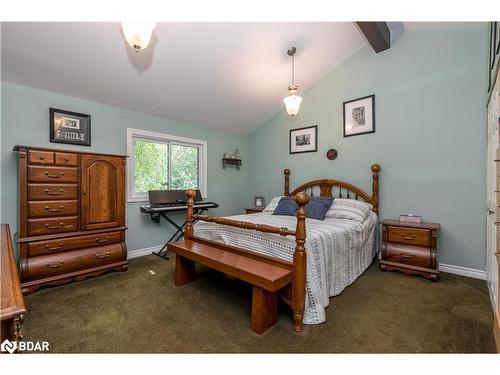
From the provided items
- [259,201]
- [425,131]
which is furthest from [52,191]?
[425,131]

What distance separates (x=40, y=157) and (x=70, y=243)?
91cm

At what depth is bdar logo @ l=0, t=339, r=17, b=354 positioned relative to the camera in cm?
73

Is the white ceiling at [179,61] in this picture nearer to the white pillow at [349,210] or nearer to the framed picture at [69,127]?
the framed picture at [69,127]

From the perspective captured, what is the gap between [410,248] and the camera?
104 inches

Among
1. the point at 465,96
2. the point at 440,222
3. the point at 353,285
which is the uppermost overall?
the point at 465,96

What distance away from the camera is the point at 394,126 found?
10.1 ft

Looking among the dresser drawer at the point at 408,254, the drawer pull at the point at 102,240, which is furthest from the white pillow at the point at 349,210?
the drawer pull at the point at 102,240

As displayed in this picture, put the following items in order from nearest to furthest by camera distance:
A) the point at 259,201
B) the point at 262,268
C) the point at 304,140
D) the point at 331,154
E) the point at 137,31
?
the point at 137,31
the point at 262,268
the point at 331,154
the point at 304,140
the point at 259,201

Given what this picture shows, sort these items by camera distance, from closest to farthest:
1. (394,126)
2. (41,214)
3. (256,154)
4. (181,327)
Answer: (181,327), (41,214), (394,126), (256,154)

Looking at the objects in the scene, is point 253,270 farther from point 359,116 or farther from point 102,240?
point 359,116
